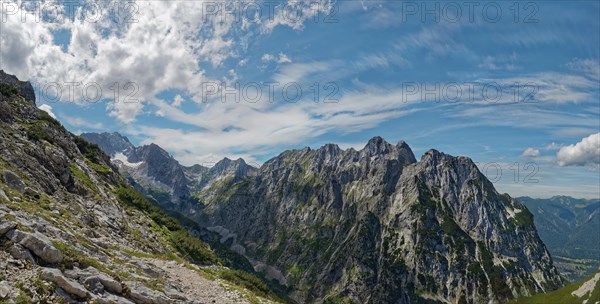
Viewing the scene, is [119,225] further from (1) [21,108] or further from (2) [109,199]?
(1) [21,108]

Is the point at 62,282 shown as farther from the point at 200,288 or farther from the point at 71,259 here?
the point at 200,288

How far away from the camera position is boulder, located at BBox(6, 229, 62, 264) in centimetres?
2684

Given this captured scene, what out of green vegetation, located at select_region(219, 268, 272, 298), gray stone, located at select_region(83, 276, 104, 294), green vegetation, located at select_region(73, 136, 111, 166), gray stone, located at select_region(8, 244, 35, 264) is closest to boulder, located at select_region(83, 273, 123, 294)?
gray stone, located at select_region(83, 276, 104, 294)

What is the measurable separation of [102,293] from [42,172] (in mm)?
50310

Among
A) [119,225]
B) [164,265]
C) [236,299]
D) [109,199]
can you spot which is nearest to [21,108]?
[109,199]

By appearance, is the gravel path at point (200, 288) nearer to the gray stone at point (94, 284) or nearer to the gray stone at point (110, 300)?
the gray stone at point (110, 300)

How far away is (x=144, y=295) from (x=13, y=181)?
3437 centimetres

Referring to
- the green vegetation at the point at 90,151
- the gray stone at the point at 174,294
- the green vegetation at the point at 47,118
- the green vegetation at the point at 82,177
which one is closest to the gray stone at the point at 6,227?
the gray stone at the point at 174,294

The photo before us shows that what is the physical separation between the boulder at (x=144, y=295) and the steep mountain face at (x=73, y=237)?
0.37ft

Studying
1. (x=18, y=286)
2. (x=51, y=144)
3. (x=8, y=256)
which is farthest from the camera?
(x=51, y=144)

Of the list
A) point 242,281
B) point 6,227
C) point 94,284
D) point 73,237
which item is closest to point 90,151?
point 242,281

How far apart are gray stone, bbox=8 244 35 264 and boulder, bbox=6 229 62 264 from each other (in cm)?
49

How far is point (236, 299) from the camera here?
150 ft

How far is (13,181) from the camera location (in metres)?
50.0
